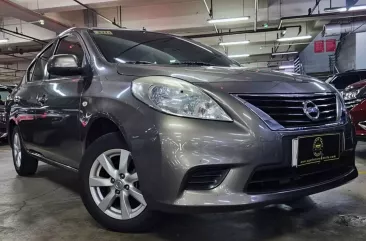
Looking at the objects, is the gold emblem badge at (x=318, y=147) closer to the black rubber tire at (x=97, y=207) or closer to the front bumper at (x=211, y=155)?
the front bumper at (x=211, y=155)

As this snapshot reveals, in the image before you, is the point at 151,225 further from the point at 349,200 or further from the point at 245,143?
the point at 349,200

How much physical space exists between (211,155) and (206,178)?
144 mm

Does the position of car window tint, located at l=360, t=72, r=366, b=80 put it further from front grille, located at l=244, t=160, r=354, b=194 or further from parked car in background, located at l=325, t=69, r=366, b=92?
front grille, located at l=244, t=160, r=354, b=194

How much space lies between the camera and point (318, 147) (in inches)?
80.3

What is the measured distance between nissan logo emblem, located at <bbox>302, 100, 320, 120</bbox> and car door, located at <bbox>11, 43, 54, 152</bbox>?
234 centimetres

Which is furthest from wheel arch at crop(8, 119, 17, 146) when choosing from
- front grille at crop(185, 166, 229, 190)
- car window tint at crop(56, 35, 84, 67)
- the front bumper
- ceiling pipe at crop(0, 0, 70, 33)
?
ceiling pipe at crop(0, 0, 70, 33)

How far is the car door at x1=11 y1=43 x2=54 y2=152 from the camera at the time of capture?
3.44 meters

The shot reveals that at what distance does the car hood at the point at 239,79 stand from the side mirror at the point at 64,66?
0.36 meters

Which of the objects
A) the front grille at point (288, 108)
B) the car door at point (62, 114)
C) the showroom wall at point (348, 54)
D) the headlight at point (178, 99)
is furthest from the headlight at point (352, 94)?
the showroom wall at point (348, 54)

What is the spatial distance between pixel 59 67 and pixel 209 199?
1431 mm

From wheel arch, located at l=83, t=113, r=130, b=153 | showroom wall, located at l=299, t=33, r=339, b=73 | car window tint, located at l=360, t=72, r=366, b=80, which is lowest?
wheel arch, located at l=83, t=113, r=130, b=153

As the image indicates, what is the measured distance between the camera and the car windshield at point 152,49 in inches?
106

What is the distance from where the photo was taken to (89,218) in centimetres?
264

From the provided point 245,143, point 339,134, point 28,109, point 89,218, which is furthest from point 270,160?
point 28,109
